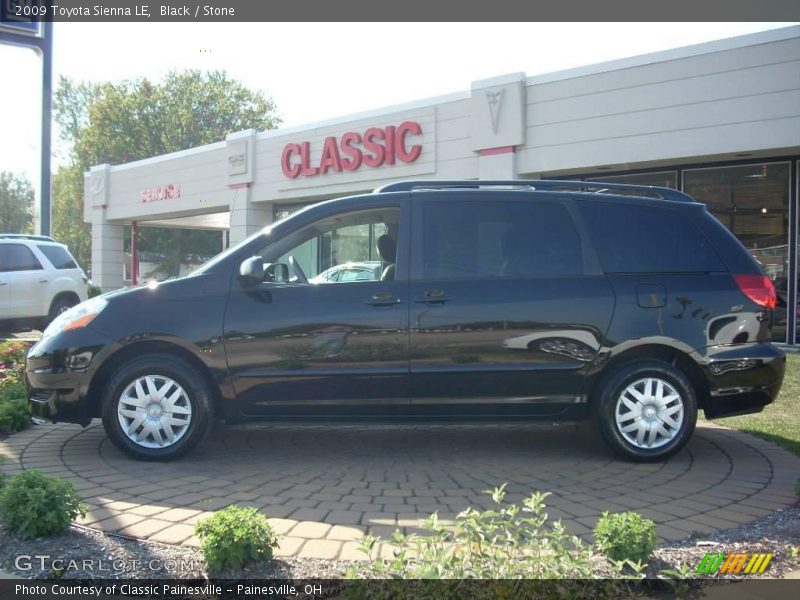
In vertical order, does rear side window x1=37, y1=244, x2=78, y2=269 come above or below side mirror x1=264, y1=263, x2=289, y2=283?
above

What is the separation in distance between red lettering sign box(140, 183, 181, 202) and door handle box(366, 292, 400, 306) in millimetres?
21407

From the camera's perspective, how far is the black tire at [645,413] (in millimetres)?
4867

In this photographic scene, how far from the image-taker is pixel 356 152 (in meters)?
17.6

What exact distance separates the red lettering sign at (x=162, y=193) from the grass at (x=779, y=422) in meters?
21.5

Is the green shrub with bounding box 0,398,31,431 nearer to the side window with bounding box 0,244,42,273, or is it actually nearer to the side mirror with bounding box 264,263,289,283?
the side mirror with bounding box 264,263,289,283

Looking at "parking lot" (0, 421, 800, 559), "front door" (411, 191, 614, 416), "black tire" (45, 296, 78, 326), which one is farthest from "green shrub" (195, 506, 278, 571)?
"black tire" (45, 296, 78, 326)

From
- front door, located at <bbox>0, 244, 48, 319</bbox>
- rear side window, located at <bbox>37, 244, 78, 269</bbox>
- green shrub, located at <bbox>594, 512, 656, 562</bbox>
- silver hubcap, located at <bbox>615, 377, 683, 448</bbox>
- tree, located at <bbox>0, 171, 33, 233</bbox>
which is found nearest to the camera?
green shrub, located at <bbox>594, 512, 656, 562</bbox>

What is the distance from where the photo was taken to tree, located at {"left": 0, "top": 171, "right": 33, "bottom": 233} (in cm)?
6450

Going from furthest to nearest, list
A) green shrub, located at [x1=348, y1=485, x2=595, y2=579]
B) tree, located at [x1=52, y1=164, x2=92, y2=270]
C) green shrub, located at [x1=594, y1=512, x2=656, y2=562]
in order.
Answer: tree, located at [x1=52, y1=164, x2=92, y2=270]
green shrub, located at [x1=594, y1=512, x2=656, y2=562]
green shrub, located at [x1=348, y1=485, x2=595, y2=579]

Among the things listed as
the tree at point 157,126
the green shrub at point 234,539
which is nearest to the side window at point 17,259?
the green shrub at point 234,539

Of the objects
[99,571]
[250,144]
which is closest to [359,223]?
[99,571]

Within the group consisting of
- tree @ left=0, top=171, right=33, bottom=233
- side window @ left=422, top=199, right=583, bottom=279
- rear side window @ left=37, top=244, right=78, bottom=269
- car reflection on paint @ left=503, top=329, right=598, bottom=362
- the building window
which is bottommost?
car reflection on paint @ left=503, top=329, right=598, bottom=362

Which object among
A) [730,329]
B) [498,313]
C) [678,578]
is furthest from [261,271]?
[730,329]

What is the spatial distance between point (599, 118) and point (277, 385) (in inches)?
424
